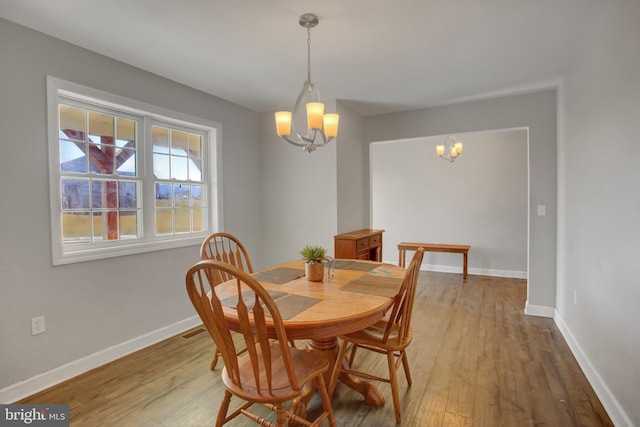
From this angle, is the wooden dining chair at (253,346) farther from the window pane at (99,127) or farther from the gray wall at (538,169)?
the gray wall at (538,169)

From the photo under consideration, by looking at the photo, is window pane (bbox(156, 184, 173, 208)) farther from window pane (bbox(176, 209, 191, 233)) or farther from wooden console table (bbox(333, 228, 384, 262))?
wooden console table (bbox(333, 228, 384, 262))

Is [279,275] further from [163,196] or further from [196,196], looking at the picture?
[196,196]

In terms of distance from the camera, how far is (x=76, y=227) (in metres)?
2.47

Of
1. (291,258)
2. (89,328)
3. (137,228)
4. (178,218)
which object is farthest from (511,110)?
(89,328)

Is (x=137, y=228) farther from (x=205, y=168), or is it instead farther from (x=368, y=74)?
(x=368, y=74)

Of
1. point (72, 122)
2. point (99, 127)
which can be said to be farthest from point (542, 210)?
point (72, 122)

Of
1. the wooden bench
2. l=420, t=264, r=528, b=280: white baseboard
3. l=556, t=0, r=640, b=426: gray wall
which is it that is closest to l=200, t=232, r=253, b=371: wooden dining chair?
l=556, t=0, r=640, b=426: gray wall

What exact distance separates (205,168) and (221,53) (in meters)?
1.40

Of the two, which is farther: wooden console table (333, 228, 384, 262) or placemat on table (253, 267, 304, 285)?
wooden console table (333, 228, 384, 262)

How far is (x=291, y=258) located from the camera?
405cm

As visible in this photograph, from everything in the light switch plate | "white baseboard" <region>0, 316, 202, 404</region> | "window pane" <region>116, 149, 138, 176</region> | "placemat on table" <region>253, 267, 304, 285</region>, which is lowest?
"white baseboard" <region>0, 316, 202, 404</region>

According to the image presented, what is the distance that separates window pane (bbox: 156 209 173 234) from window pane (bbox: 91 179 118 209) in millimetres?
421

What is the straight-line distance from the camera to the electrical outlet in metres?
2.14

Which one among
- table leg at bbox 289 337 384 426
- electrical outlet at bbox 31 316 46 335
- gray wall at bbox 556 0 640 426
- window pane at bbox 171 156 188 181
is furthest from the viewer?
window pane at bbox 171 156 188 181
